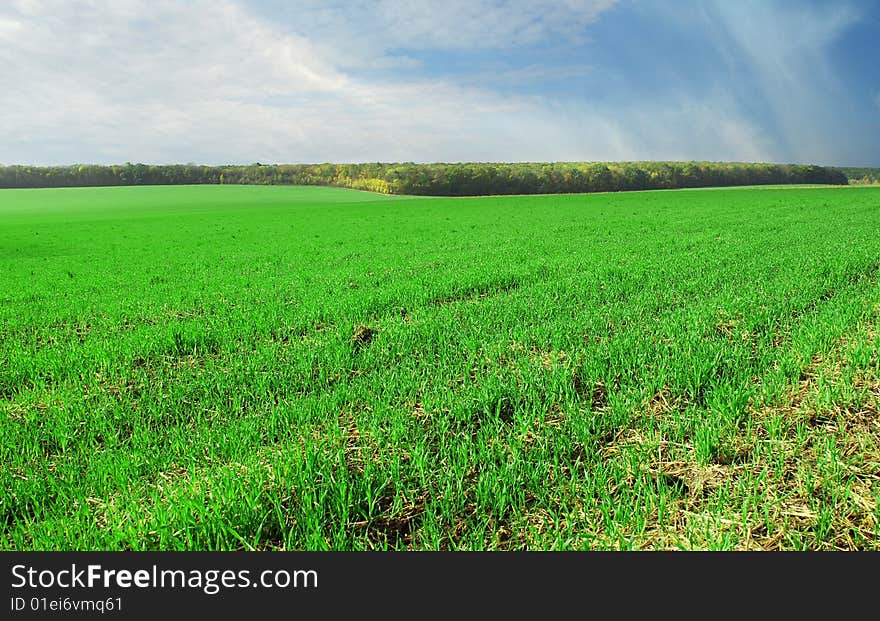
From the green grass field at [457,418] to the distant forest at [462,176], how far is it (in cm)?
9481

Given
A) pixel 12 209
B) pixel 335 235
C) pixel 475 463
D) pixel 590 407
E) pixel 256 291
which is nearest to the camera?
pixel 475 463

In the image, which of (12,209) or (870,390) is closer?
(870,390)

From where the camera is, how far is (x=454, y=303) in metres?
9.38

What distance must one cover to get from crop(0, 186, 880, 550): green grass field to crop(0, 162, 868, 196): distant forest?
311 ft

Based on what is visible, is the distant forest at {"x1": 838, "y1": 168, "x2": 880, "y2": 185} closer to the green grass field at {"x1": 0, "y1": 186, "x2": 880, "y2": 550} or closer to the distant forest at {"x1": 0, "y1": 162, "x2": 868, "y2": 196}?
the distant forest at {"x1": 0, "y1": 162, "x2": 868, "y2": 196}

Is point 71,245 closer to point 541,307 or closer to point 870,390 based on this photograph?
point 541,307

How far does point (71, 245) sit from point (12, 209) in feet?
196

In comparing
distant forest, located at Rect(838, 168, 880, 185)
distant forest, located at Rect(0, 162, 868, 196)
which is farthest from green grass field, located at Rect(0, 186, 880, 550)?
distant forest, located at Rect(838, 168, 880, 185)

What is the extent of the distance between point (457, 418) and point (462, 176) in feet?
338

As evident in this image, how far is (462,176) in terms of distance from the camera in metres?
103

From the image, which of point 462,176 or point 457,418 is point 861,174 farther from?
point 457,418

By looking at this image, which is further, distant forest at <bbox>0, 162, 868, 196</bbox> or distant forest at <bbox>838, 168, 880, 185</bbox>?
distant forest at <bbox>838, 168, 880, 185</bbox>

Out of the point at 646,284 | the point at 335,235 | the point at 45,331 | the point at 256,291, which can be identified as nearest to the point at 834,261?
the point at 646,284

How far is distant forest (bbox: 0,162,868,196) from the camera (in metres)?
104
